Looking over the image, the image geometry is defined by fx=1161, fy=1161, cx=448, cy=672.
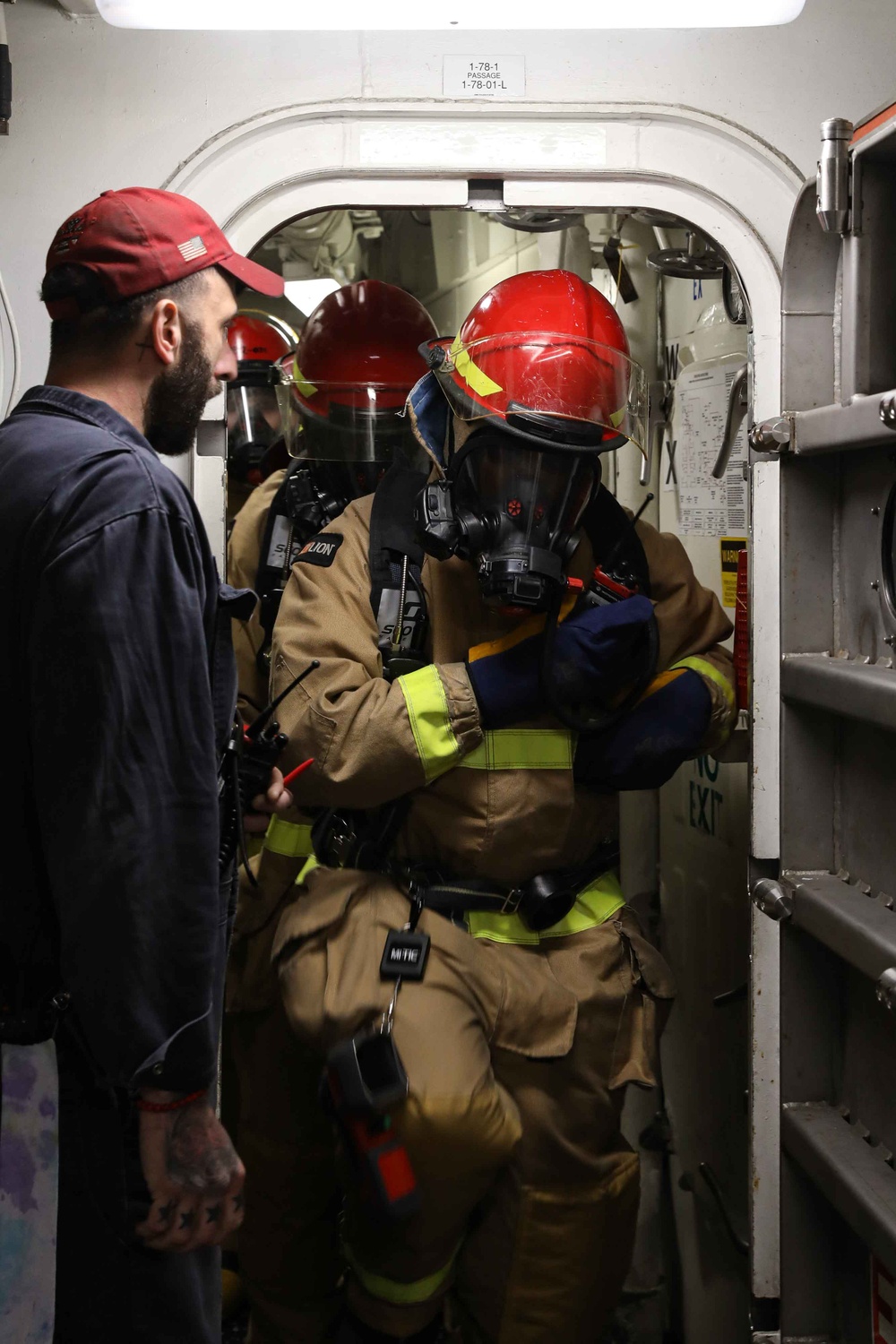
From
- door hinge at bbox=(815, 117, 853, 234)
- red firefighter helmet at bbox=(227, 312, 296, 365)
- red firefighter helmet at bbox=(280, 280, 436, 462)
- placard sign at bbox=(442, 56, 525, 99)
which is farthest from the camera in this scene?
red firefighter helmet at bbox=(227, 312, 296, 365)

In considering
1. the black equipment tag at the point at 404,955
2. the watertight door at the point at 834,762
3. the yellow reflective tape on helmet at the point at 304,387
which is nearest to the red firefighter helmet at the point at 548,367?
the watertight door at the point at 834,762

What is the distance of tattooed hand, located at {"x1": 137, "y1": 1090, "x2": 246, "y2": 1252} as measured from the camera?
55.8 inches

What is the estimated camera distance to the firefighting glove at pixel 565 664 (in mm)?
2088

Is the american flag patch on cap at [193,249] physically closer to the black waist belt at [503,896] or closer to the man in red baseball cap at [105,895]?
the man in red baseball cap at [105,895]

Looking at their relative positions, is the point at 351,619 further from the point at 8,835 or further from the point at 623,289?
the point at 623,289

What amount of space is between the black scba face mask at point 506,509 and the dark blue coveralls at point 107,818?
0.65 metres

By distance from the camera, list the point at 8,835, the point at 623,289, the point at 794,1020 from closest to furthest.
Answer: the point at 8,835 → the point at 794,1020 → the point at 623,289

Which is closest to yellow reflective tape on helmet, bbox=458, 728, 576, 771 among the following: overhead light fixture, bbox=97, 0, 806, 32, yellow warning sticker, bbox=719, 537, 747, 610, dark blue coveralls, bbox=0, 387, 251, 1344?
yellow warning sticker, bbox=719, 537, 747, 610

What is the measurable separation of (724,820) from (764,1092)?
0.77 metres

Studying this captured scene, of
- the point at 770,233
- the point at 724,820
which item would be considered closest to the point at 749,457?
the point at 770,233

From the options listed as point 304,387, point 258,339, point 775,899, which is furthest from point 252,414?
point 775,899

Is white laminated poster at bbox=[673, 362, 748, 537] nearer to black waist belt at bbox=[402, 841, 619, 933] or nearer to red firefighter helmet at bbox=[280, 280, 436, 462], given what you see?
red firefighter helmet at bbox=[280, 280, 436, 462]

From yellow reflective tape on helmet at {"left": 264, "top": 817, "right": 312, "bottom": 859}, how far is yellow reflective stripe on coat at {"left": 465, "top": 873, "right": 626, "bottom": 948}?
1.70 feet

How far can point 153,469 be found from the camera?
145cm
